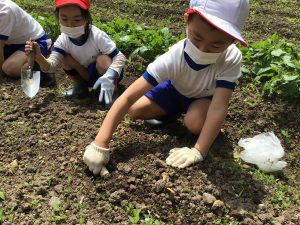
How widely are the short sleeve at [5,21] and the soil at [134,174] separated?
2.64ft

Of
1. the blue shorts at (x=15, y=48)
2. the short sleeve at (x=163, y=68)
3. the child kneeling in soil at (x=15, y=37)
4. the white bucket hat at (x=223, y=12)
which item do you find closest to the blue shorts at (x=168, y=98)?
the short sleeve at (x=163, y=68)

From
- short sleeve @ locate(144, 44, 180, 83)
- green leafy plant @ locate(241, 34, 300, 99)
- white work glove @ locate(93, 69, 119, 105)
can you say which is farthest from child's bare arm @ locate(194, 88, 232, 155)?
white work glove @ locate(93, 69, 119, 105)

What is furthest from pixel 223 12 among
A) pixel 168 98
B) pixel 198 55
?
pixel 168 98

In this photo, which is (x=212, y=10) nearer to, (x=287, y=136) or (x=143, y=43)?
(x=287, y=136)

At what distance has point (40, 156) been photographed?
9.68 ft

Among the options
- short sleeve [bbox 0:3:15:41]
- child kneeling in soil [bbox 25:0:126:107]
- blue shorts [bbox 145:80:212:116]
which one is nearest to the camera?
blue shorts [bbox 145:80:212:116]

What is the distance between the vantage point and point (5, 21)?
13.2 ft

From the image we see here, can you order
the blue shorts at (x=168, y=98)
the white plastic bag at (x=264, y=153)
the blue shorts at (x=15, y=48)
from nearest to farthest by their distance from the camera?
the white plastic bag at (x=264, y=153) → the blue shorts at (x=168, y=98) → the blue shorts at (x=15, y=48)

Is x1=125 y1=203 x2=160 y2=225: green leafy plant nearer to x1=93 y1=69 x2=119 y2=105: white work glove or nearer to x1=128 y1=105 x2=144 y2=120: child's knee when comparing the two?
x1=128 y1=105 x2=144 y2=120: child's knee

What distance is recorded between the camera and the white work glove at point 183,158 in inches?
107

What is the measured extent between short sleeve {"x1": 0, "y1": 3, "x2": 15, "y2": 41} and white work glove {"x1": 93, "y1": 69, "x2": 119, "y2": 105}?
1.09 meters

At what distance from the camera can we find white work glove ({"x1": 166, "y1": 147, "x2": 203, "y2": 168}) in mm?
2709

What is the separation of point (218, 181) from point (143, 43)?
2109 mm

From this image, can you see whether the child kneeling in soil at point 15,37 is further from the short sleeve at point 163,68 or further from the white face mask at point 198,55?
the white face mask at point 198,55
